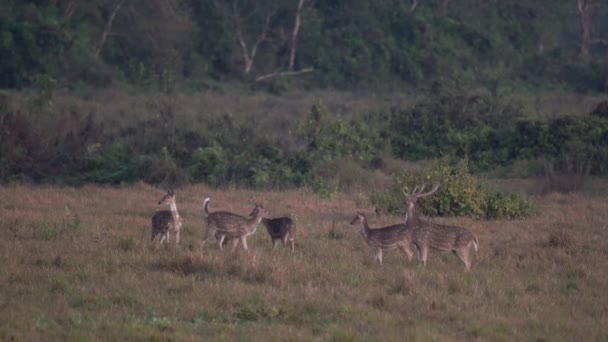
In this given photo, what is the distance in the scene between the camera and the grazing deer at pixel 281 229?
14.6 metres

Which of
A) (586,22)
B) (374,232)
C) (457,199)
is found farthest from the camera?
(586,22)

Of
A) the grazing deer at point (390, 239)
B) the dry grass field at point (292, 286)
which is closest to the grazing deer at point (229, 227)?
the dry grass field at point (292, 286)

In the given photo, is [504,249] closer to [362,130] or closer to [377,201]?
[377,201]

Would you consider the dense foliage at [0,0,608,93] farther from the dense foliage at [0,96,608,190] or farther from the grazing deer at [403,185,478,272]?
the grazing deer at [403,185,478,272]

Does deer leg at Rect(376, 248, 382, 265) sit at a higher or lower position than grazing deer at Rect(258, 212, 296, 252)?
lower

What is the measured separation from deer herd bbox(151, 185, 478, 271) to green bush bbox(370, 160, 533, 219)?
341 centimetres

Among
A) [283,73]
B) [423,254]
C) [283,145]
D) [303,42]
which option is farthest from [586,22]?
[423,254]

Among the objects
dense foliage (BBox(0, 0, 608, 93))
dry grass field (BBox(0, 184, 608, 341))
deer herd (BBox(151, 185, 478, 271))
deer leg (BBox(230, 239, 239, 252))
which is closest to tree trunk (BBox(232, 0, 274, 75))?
dense foliage (BBox(0, 0, 608, 93))

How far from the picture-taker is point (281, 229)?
1476 centimetres

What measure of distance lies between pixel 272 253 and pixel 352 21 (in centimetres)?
3577

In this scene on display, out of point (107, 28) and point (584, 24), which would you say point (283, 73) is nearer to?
point (107, 28)

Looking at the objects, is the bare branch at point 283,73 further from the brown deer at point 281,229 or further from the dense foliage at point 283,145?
the brown deer at point 281,229

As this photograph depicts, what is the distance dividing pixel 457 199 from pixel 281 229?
4934 mm

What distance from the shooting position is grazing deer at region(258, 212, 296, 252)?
48.0ft
